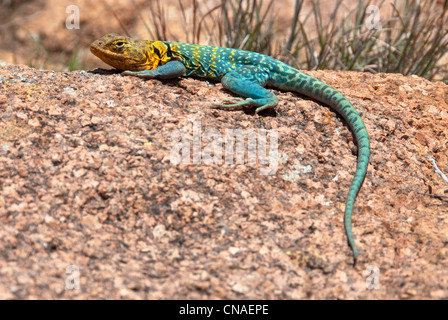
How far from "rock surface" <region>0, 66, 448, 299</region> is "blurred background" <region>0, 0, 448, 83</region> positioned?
7.05ft

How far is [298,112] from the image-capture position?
3.62 metres

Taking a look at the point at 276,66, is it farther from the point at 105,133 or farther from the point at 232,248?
the point at 232,248

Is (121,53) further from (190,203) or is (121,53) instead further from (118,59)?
(190,203)

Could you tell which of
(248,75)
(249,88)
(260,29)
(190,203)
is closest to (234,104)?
(249,88)

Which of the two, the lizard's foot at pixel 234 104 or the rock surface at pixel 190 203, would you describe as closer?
the rock surface at pixel 190 203

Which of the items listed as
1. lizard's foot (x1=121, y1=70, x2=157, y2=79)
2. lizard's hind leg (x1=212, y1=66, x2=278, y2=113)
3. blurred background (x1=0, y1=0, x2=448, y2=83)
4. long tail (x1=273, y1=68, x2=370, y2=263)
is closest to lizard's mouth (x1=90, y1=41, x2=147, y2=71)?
lizard's foot (x1=121, y1=70, x2=157, y2=79)

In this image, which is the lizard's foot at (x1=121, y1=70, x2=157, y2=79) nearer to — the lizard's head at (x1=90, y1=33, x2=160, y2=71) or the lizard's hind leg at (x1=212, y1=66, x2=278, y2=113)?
the lizard's head at (x1=90, y1=33, x2=160, y2=71)

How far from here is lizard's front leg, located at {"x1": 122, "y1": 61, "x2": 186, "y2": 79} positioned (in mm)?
3676

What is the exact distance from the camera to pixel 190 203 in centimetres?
273

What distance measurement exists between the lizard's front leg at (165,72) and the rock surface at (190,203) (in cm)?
7

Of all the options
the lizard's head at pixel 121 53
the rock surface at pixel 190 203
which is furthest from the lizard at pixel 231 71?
the rock surface at pixel 190 203

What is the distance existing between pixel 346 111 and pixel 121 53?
188 centimetres

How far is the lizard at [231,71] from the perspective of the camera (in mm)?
3514

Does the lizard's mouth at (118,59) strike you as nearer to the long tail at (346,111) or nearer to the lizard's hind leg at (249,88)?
the lizard's hind leg at (249,88)
